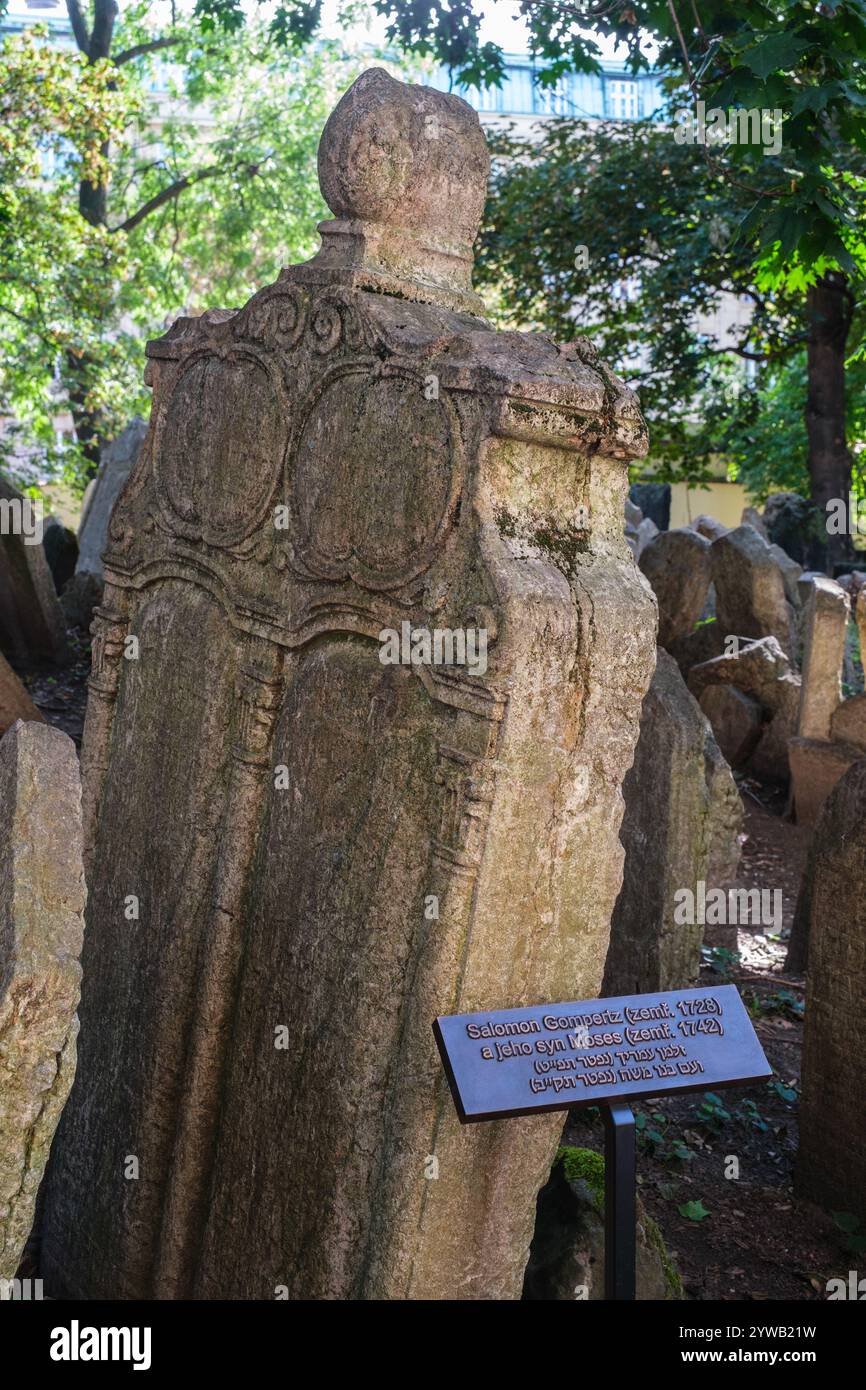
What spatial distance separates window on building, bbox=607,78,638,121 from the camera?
24467 millimetres

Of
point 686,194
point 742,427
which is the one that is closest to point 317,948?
point 686,194

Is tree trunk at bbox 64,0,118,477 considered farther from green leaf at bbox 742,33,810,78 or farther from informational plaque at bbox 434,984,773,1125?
informational plaque at bbox 434,984,773,1125

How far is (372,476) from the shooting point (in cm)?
380

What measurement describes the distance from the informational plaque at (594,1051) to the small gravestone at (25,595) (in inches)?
259

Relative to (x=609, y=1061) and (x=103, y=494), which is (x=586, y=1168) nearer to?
(x=609, y=1061)

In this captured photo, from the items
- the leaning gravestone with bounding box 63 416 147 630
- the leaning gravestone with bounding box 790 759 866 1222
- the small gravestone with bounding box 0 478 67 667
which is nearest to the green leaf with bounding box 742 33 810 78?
the leaning gravestone with bounding box 790 759 866 1222

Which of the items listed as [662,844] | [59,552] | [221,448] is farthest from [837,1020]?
[59,552]

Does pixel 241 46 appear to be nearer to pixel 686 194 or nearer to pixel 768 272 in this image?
pixel 686 194

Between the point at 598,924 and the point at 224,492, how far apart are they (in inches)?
70.5

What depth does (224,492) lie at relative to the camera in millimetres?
4363

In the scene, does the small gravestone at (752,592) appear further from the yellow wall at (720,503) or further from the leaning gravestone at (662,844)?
the yellow wall at (720,503)

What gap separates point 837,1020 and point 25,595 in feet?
20.4

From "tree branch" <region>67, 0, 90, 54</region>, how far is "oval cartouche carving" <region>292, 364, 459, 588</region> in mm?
14690

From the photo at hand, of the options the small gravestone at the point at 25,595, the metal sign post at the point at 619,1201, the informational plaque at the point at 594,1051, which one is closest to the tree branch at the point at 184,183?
the small gravestone at the point at 25,595
